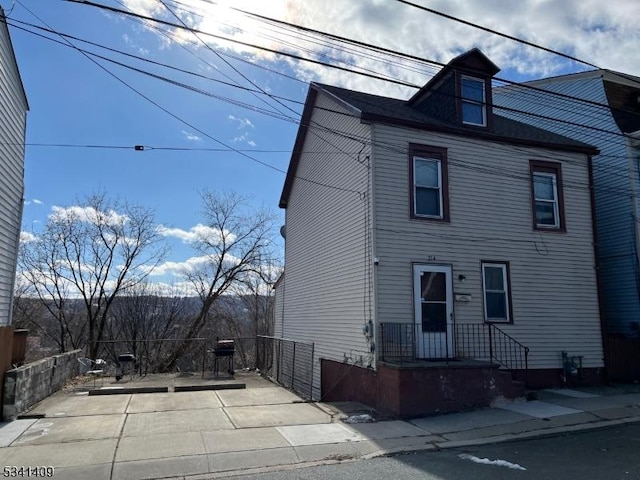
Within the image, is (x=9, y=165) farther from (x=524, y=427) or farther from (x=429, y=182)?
(x=524, y=427)

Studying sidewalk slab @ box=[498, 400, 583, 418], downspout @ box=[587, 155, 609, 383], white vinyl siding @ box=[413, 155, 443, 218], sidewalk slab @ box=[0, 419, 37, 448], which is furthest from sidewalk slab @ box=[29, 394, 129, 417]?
downspout @ box=[587, 155, 609, 383]

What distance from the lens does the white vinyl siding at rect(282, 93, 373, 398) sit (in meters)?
11.8

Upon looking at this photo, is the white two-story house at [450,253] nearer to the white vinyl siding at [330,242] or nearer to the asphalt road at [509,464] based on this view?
the white vinyl siding at [330,242]

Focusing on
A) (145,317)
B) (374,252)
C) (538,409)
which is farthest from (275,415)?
(145,317)

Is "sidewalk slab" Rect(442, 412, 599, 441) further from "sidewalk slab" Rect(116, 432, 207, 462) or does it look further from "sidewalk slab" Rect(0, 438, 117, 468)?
"sidewalk slab" Rect(0, 438, 117, 468)

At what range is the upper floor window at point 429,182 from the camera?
11.9m

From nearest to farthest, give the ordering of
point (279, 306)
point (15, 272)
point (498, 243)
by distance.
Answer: point (15, 272) < point (498, 243) < point (279, 306)

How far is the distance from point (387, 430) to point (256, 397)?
4.13 metres

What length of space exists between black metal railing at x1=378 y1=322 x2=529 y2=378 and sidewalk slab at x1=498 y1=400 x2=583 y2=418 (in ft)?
4.07

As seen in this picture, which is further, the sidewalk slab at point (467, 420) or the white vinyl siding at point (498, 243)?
the white vinyl siding at point (498, 243)

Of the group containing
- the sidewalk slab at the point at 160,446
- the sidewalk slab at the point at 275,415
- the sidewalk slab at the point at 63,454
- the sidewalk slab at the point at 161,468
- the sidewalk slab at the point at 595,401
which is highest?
the sidewalk slab at the point at 595,401

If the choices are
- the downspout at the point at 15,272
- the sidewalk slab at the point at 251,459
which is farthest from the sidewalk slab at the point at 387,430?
the downspout at the point at 15,272

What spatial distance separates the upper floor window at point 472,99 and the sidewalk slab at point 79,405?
10.8 meters

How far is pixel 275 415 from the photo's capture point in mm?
9211
